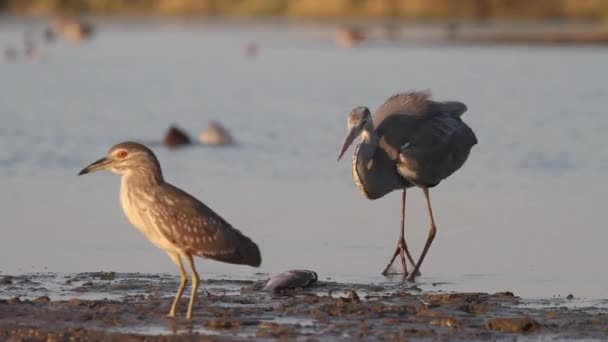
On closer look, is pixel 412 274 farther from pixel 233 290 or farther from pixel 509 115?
pixel 509 115

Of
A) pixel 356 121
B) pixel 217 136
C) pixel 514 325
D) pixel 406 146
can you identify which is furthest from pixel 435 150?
pixel 217 136

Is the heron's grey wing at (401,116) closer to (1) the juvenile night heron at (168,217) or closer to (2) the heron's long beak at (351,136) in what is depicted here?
(2) the heron's long beak at (351,136)

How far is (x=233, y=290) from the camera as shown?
942 centimetres

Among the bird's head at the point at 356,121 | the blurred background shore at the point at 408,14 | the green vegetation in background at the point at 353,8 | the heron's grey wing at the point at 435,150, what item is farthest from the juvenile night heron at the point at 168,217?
the green vegetation in background at the point at 353,8

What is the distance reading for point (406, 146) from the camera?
432 inches

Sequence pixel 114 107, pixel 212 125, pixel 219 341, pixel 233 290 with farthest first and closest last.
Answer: pixel 114 107
pixel 212 125
pixel 233 290
pixel 219 341

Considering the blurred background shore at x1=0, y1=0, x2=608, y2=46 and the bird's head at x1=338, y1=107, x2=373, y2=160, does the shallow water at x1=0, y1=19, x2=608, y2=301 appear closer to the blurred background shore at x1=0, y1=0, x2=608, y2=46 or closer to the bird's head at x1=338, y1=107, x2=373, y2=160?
the bird's head at x1=338, y1=107, x2=373, y2=160

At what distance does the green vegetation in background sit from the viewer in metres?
50.3

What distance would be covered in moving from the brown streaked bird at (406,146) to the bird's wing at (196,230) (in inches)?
89.9

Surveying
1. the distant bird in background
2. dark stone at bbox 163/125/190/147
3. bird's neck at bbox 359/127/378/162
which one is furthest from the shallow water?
bird's neck at bbox 359/127/378/162

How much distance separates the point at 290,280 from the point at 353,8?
44.4 m

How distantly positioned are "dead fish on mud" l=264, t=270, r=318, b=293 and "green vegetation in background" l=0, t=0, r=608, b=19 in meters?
40.6

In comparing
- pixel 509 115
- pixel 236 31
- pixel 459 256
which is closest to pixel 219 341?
pixel 459 256

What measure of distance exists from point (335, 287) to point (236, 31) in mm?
39430
